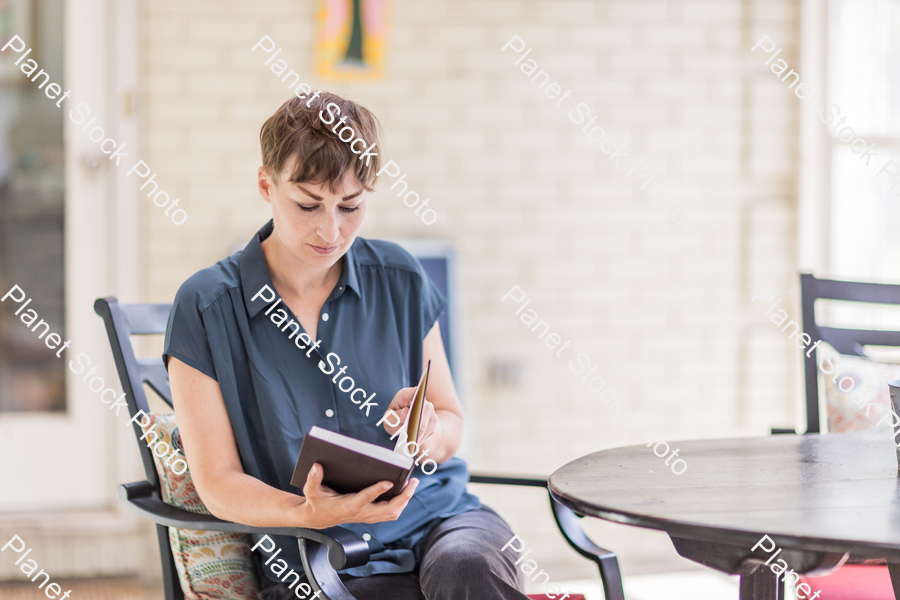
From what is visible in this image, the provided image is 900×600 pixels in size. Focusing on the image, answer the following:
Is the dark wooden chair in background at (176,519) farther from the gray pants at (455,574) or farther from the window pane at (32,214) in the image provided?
the window pane at (32,214)

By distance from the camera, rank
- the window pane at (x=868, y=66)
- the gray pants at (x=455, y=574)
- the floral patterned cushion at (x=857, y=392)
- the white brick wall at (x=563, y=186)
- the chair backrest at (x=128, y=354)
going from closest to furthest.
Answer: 1. the gray pants at (x=455, y=574)
2. the chair backrest at (x=128, y=354)
3. the floral patterned cushion at (x=857, y=392)
4. the white brick wall at (x=563, y=186)
5. the window pane at (x=868, y=66)

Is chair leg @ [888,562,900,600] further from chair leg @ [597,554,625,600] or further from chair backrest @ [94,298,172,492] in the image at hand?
chair backrest @ [94,298,172,492]

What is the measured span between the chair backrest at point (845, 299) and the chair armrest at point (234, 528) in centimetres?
134

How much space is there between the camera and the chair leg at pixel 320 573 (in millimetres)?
1256

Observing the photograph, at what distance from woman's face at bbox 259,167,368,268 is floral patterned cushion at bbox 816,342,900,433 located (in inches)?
50.9

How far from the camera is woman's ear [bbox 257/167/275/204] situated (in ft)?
4.87

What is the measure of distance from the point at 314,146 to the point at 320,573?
72cm

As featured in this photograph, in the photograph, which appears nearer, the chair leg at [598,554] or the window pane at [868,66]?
the chair leg at [598,554]

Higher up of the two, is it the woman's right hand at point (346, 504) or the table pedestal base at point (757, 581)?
the woman's right hand at point (346, 504)

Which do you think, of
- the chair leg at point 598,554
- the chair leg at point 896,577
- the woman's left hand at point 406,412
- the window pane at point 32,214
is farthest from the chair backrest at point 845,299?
the window pane at point 32,214

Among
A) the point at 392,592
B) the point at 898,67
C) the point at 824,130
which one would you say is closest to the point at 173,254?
the point at 392,592

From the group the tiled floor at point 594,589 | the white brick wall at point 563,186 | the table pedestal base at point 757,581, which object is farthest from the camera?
the white brick wall at point 563,186

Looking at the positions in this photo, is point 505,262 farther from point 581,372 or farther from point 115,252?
point 115,252

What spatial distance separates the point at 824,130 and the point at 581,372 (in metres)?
1.50
